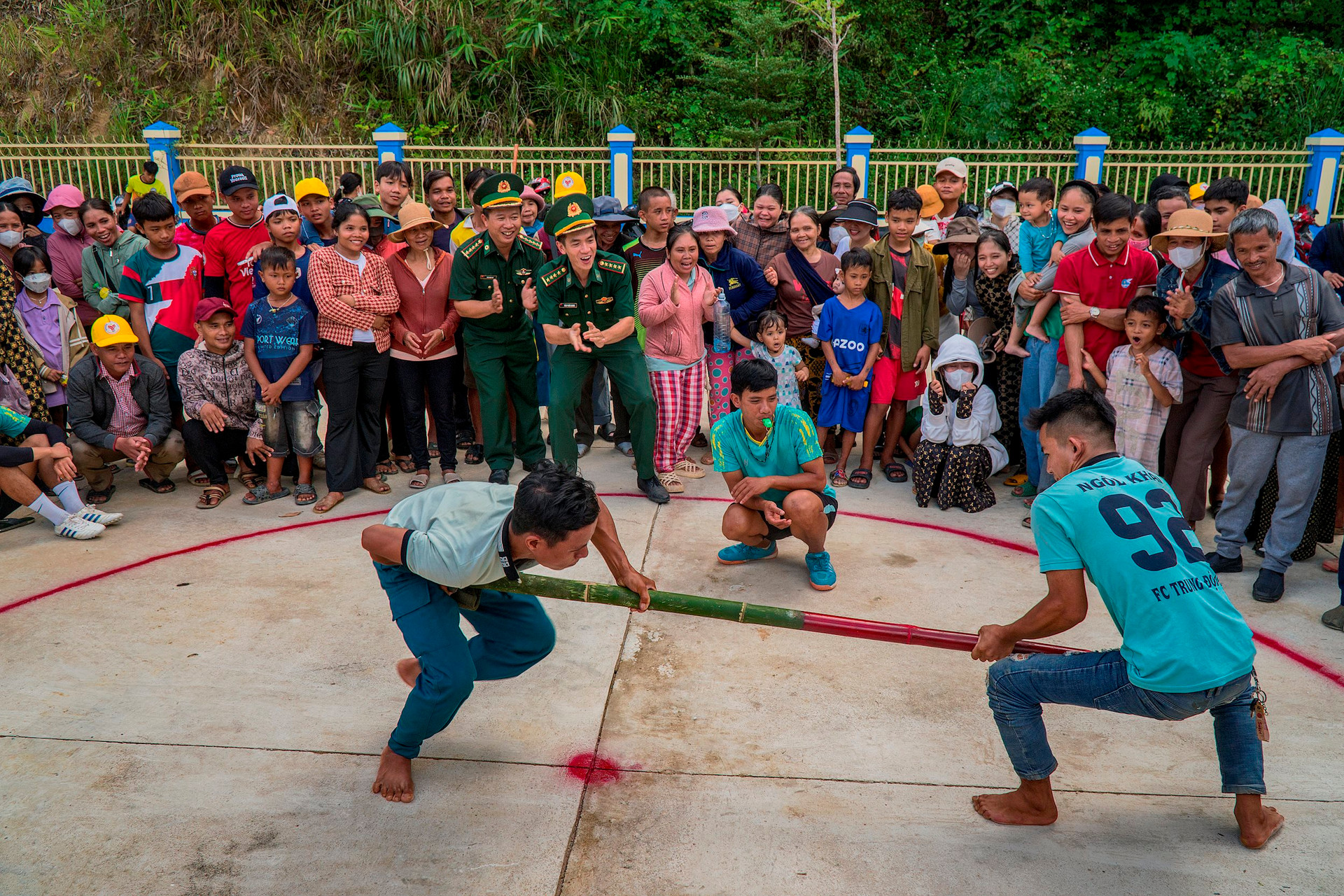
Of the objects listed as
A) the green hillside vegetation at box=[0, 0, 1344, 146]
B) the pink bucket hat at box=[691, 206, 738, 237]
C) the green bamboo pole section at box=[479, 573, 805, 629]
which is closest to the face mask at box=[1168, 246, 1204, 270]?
the pink bucket hat at box=[691, 206, 738, 237]

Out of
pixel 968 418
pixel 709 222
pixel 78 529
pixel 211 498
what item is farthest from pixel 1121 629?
pixel 78 529

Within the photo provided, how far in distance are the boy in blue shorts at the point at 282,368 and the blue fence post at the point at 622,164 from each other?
801 centimetres

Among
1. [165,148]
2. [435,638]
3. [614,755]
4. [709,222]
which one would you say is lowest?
[614,755]

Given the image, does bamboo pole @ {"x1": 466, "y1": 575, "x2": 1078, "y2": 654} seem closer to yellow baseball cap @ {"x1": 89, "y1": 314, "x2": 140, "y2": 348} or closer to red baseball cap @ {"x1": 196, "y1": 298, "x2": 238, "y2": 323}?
red baseball cap @ {"x1": 196, "y1": 298, "x2": 238, "y2": 323}

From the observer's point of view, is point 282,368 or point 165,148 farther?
point 165,148

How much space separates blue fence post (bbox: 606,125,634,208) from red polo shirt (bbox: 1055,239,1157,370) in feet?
28.2

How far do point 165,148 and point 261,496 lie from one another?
31.9 ft

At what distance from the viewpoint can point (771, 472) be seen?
4.96 metres

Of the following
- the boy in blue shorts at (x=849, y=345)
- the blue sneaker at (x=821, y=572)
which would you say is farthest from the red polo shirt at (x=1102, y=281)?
the blue sneaker at (x=821, y=572)

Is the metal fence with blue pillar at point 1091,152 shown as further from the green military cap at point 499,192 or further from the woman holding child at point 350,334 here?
the woman holding child at point 350,334

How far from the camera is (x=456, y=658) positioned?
323 cm

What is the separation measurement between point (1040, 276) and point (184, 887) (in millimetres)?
5227

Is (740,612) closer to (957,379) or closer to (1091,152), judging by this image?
(957,379)

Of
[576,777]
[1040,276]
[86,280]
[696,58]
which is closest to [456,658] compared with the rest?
[576,777]
